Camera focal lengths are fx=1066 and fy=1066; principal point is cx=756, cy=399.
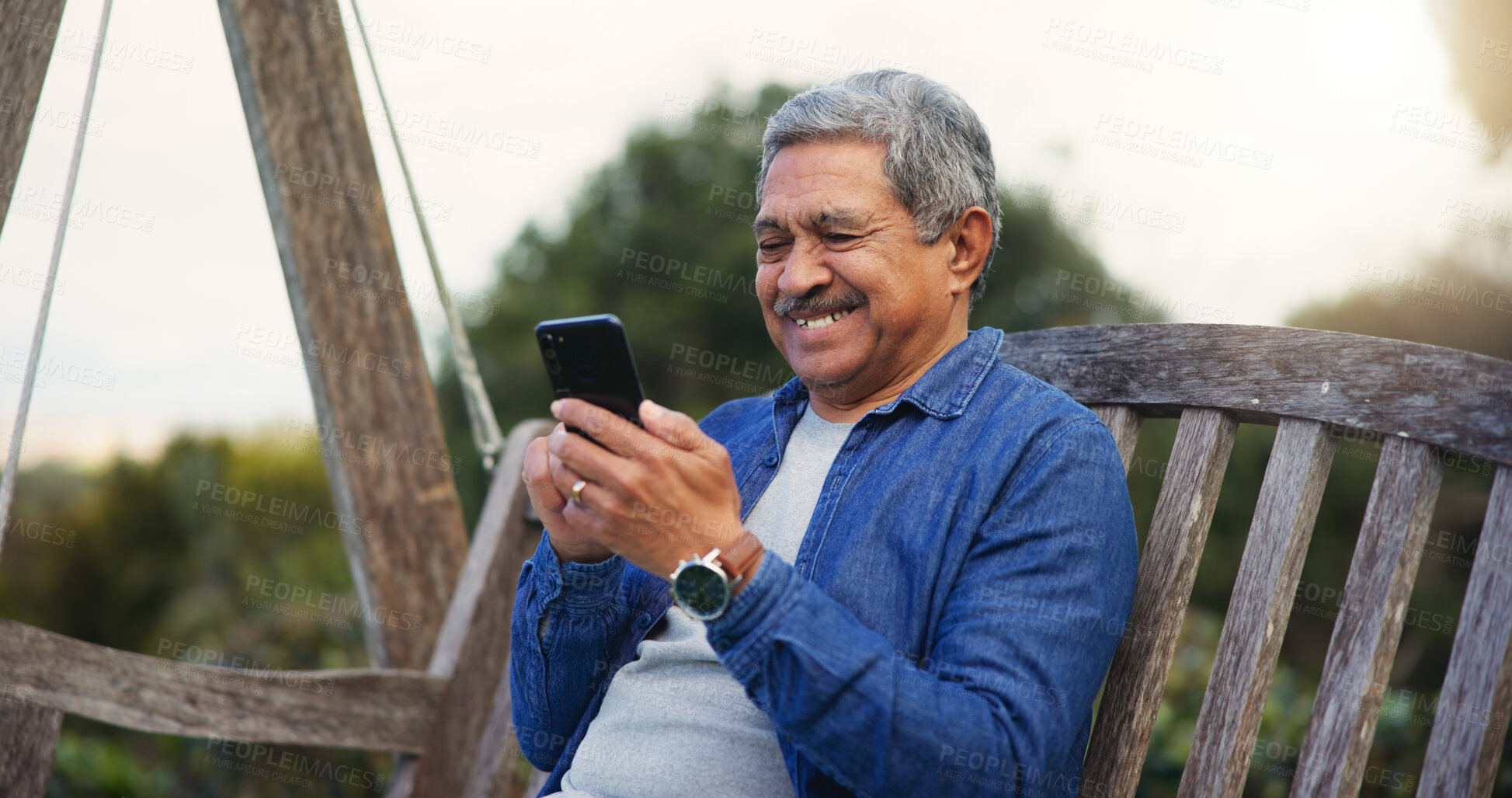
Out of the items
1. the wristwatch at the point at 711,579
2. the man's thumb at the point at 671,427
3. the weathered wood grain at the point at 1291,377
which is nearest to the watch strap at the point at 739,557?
the wristwatch at the point at 711,579

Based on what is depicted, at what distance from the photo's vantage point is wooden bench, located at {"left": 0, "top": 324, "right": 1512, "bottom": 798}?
4.04 ft

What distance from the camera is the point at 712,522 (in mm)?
1343

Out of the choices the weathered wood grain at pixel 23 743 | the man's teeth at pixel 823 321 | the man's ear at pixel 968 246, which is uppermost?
the man's ear at pixel 968 246

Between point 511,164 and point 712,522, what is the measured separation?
246 inches

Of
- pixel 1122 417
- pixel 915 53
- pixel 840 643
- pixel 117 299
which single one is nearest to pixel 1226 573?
pixel 915 53

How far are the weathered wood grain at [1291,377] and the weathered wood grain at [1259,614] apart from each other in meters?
0.06

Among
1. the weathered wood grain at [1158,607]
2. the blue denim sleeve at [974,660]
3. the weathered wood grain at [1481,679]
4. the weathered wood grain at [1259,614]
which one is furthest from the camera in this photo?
the weathered wood grain at [1158,607]

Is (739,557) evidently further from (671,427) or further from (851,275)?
(851,275)

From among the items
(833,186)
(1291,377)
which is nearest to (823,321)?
(833,186)

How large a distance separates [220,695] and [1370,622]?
6.51ft

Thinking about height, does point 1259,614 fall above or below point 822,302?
below

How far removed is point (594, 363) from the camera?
1454 mm

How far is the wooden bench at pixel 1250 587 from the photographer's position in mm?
1232

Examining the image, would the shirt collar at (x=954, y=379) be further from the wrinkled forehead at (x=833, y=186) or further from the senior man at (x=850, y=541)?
the wrinkled forehead at (x=833, y=186)
